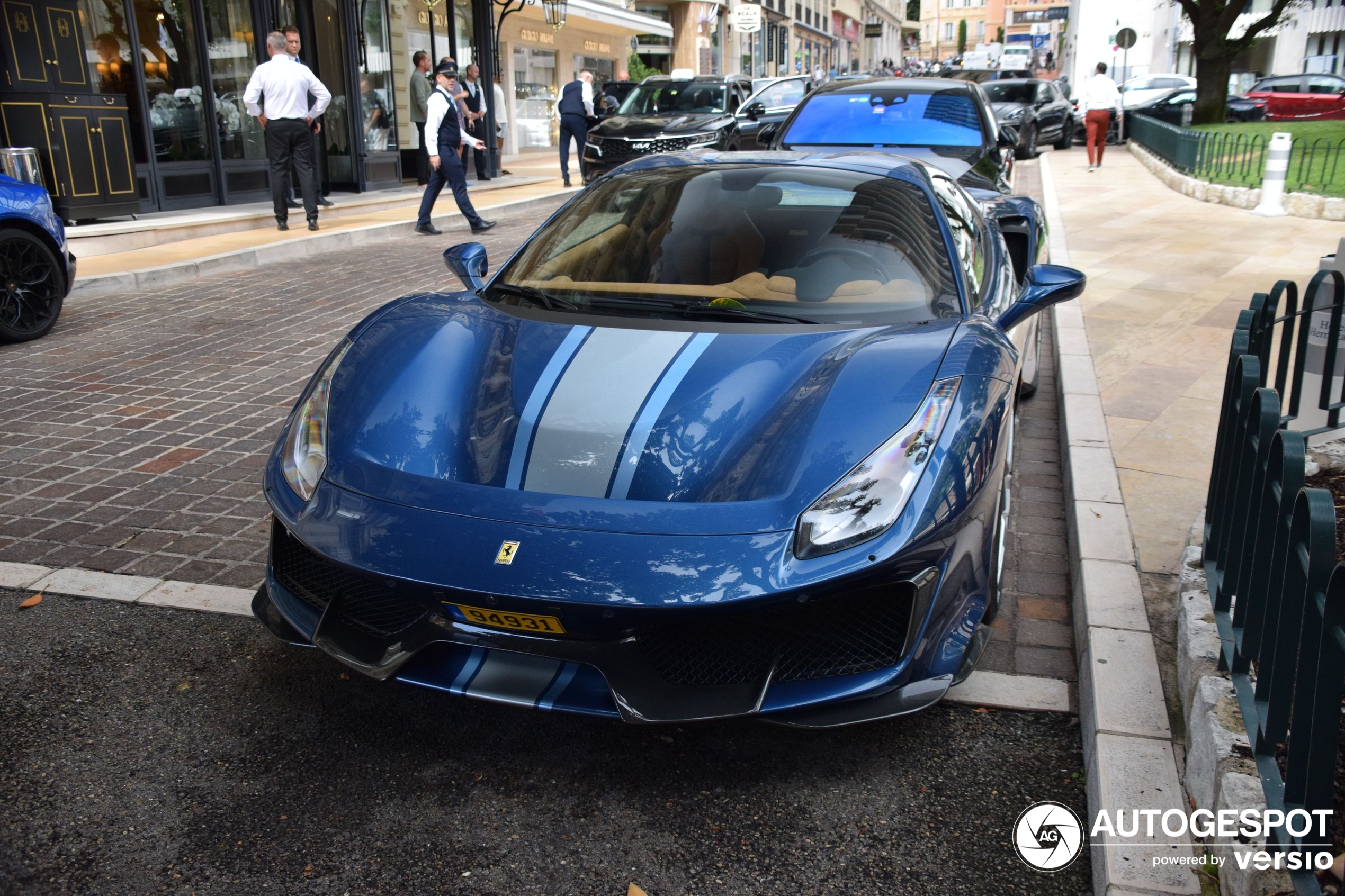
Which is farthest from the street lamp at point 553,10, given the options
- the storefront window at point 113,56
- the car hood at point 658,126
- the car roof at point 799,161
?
the car roof at point 799,161

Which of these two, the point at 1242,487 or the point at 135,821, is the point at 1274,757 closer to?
the point at 1242,487

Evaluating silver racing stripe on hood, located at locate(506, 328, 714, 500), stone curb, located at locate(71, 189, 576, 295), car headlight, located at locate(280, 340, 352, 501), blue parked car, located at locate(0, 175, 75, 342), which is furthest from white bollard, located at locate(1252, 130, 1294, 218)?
car headlight, located at locate(280, 340, 352, 501)

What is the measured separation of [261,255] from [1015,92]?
19.5 meters

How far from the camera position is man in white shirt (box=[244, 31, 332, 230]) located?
464 inches

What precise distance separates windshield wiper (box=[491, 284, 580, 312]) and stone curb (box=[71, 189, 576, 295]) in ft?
22.7

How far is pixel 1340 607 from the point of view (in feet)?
5.80

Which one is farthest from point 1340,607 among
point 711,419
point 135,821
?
point 135,821

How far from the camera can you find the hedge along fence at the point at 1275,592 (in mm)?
1811

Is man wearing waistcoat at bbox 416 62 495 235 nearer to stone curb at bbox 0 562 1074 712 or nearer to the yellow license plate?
stone curb at bbox 0 562 1074 712

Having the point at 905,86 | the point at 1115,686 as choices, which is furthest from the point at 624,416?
the point at 905,86

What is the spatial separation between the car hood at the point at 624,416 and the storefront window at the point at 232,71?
11991mm

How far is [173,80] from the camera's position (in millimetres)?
13203

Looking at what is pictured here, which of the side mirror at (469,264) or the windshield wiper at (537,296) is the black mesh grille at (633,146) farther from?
the windshield wiper at (537,296)

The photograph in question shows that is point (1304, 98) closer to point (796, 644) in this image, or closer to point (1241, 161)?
point (1241, 161)
